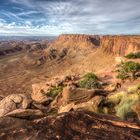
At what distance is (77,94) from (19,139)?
1083cm

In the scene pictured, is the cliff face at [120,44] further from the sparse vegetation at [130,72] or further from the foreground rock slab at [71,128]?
the foreground rock slab at [71,128]

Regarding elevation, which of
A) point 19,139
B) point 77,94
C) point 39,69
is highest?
point 19,139

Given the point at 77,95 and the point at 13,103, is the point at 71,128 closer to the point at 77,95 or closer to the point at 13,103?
the point at 13,103

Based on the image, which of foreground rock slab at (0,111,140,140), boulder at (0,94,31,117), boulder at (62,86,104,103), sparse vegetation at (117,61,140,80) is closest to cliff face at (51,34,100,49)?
sparse vegetation at (117,61,140,80)

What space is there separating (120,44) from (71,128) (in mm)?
70358

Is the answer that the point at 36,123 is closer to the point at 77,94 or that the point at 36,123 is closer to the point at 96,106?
the point at 96,106

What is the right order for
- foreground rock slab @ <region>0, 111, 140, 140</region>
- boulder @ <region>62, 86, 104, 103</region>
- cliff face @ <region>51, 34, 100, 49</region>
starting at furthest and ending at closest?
cliff face @ <region>51, 34, 100, 49</region> → boulder @ <region>62, 86, 104, 103</region> → foreground rock slab @ <region>0, 111, 140, 140</region>

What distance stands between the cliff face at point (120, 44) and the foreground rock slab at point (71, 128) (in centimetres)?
5857

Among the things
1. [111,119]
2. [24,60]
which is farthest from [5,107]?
[24,60]

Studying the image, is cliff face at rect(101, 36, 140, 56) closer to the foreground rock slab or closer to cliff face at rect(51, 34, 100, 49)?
cliff face at rect(51, 34, 100, 49)

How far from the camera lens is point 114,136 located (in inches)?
190

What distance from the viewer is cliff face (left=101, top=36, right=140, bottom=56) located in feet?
215

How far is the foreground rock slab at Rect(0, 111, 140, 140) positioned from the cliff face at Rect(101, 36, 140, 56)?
58565 millimetres

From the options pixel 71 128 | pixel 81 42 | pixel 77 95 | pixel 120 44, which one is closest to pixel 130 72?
pixel 77 95
